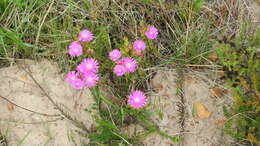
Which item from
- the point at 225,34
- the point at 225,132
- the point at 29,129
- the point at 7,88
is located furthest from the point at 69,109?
the point at 225,34

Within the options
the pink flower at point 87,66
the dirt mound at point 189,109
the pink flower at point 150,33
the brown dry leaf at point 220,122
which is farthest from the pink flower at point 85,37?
the brown dry leaf at point 220,122

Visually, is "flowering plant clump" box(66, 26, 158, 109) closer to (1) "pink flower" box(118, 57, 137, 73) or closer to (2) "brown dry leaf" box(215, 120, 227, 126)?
(1) "pink flower" box(118, 57, 137, 73)

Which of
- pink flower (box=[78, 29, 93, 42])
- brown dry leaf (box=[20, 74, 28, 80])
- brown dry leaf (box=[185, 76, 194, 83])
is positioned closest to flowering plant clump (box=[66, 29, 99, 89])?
pink flower (box=[78, 29, 93, 42])

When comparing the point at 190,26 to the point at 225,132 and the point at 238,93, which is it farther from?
the point at 225,132

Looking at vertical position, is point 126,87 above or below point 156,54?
below

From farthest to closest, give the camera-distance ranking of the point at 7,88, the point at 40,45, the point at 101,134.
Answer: the point at 40,45 → the point at 7,88 → the point at 101,134

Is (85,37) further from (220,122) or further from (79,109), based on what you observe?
(220,122)
